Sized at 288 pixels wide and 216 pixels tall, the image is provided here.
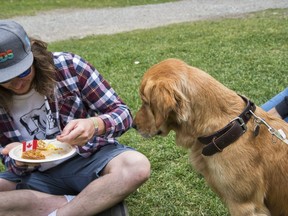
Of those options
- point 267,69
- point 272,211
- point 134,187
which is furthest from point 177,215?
point 267,69

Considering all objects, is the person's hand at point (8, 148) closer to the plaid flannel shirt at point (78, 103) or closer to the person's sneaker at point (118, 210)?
the plaid flannel shirt at point (78, 103)

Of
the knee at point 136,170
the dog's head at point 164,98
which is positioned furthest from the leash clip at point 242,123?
the knee at point 136,170

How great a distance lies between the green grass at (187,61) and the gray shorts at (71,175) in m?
0.62

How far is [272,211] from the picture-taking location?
310cm

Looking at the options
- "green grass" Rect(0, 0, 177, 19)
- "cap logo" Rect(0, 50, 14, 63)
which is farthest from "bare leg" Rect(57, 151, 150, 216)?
"green grass" Rect(0, 0, 177, 19)

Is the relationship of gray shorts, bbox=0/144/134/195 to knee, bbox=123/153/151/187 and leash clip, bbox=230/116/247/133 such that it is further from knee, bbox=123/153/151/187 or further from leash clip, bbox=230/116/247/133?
leash clip, bbox=230/116/247/133

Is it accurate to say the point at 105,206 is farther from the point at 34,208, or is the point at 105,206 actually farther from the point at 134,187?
the point at 34,208

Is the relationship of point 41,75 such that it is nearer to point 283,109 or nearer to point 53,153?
point 53,153

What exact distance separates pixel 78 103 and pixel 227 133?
1.22 metres

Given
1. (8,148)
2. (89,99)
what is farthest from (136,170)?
(8,148)

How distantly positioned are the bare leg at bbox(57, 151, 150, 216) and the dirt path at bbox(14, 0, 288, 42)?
31.6ft

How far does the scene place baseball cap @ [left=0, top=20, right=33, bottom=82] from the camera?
3.01 metres

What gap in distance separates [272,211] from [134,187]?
972mm

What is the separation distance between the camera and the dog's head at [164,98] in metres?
2.86
